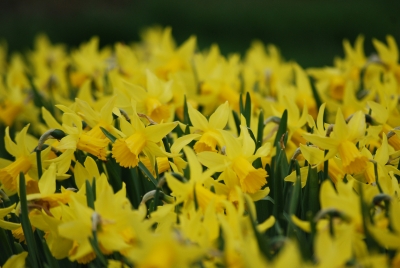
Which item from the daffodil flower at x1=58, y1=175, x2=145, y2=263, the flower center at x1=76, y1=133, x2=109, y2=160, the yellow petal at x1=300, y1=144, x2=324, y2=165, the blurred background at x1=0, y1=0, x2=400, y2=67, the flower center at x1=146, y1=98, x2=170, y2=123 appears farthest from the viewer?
the blurred background at x1=0, y1=0, x2=400, y2=67

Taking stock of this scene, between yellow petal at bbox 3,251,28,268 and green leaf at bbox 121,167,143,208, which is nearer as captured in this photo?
yellow petal at bbox 3,251,28,268

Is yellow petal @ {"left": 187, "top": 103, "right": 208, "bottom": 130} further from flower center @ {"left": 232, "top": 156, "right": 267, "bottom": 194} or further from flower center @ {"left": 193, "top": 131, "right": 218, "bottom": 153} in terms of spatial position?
flower center @ {"left": 232, "top": 156, "right": 267, "bottom": 194}

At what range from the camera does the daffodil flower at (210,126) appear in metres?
1.87

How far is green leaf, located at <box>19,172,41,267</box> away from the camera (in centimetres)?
158

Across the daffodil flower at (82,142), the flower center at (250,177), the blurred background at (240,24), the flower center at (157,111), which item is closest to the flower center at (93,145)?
the daffodil flower at (82,142)

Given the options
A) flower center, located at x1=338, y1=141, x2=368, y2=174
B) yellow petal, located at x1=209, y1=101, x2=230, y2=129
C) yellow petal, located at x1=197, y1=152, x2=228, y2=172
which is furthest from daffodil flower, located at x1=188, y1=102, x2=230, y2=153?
flower center, located at x1=338, y1=141, x2=368, y2=174

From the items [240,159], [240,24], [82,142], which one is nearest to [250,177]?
[240,159]

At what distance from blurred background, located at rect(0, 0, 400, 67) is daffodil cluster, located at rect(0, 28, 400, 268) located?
178 inches

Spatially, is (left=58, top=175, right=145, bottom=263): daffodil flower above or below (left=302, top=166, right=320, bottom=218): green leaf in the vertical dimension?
above

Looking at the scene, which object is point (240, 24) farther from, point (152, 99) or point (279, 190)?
point (279, 190)

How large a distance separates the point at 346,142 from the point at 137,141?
714mm

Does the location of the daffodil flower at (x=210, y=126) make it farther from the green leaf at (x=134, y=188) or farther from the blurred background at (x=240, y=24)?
the blurred background at (x=240, y=24)

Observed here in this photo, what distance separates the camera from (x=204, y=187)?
168 cm

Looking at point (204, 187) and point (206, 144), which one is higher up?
point (206, 144)
